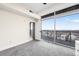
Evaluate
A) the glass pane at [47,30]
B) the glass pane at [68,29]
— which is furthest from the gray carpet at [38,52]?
the glass pane at [47,30]

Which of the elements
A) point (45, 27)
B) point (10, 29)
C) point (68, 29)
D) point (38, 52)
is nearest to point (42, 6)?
point (45, 27)

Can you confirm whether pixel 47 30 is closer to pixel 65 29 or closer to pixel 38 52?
pixel 65 29

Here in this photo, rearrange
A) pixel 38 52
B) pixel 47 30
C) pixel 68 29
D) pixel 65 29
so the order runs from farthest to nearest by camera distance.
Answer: pixel 47 30 → pixel 65 29 → pixel 68 29 → pixel 38 52

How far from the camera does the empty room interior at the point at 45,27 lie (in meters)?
3.32

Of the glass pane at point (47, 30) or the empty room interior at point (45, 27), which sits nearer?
the empty room interior at point (45, 27)

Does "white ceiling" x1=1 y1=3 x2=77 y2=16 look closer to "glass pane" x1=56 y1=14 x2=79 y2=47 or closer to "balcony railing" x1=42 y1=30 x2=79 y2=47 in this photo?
"glass pane" x1=56 y1=14 x2=79 y2=47

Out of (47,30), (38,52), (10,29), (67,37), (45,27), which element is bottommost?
(38,52)

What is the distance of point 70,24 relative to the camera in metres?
4.12

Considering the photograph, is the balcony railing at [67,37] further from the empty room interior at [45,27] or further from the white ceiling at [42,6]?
the white ceiling at [42,6]

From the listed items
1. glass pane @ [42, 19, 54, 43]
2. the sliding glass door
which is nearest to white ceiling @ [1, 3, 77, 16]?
the sliding glass door

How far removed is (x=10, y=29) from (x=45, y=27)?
9.90 ft

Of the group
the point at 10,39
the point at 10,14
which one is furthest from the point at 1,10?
the point at 10,39

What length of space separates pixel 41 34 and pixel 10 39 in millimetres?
3030

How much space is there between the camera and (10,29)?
3.95 meters
